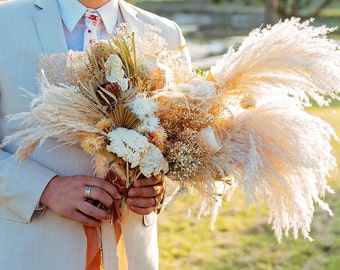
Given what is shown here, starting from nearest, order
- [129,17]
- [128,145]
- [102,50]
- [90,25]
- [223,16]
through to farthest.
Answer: [128,145]
[102,50]
[90,25]
[129,17]
[223,16]

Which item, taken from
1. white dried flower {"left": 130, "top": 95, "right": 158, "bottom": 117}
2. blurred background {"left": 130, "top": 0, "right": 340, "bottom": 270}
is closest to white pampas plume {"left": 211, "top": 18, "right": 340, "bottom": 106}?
white dried flower {"left": 130, "top": 95, "right": 158, "bottom": 117}

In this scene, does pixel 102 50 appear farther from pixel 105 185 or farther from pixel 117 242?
pixel 117 242

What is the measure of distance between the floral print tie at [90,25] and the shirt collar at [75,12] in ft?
0.06

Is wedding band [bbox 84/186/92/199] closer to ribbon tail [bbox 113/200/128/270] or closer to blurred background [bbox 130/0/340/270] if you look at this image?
ribbon tail [bbox 113/200/128/270]

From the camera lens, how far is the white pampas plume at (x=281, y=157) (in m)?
2.66

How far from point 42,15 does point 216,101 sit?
70 centimetres

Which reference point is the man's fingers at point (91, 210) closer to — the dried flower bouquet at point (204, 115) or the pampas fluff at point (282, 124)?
the dried flower bouquet at point (204, 115)

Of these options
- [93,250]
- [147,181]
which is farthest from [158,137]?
[93,250]

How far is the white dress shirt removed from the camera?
116 inches

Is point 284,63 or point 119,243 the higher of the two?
point 284,63

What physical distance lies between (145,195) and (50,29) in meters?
0.67

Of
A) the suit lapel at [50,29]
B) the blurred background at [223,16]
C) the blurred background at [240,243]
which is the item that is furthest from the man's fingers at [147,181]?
the blurred background at [223,16]

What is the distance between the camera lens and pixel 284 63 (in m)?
2.68

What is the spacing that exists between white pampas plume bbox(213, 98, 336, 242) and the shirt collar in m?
0.62
